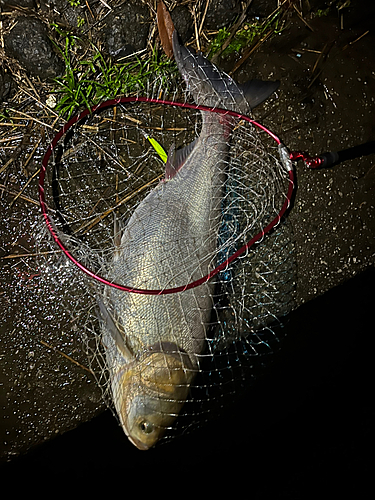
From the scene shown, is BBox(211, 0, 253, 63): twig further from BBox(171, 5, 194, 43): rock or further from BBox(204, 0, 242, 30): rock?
BBox(171, 5, 194, 43): rock

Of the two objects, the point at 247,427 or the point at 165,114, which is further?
the point at 247,427

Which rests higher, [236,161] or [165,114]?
[165,114]

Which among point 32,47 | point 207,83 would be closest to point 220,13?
point 207,83

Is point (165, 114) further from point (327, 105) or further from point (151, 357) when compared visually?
point (151, 357)

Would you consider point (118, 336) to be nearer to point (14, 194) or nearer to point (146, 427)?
point (146, 427)

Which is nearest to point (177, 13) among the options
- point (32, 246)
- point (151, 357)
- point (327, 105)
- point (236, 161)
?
point (236, 161)

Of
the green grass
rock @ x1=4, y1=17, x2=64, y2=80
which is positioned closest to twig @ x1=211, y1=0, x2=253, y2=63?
the green grass

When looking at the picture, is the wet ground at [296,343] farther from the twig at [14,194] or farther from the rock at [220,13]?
the rock at [220,13]

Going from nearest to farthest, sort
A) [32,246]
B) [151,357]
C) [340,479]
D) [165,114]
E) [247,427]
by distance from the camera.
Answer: [151,357] → [32,246] → [165,114] → [247,427] → [340,479]
